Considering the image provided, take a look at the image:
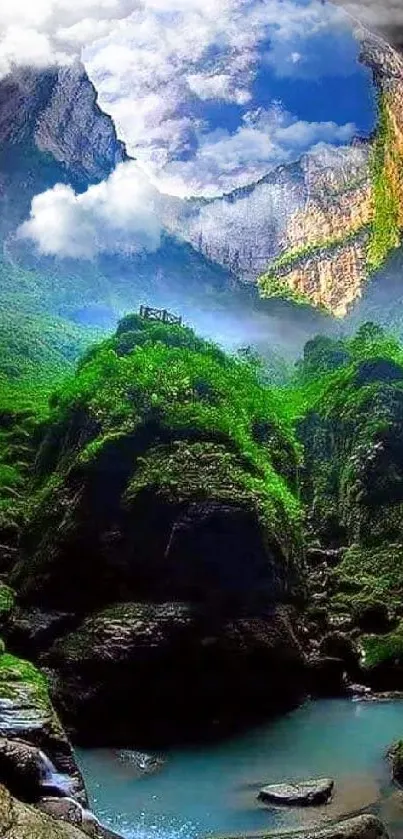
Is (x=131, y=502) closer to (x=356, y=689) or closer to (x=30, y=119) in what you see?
(x=356, y=689)

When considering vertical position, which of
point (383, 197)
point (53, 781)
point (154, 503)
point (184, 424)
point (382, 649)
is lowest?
point (53, 781)

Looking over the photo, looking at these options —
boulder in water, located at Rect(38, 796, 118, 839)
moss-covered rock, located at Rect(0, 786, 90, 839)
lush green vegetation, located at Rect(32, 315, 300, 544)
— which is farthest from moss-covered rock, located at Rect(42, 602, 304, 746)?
moss-covered rock, located at Rect(0, 786, 90, 839)

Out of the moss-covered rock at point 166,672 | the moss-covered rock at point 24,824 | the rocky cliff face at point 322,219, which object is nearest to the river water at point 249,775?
the moss-covered rock at point 166,672

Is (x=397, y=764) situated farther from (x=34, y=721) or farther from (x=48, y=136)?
(x=48, y=136)

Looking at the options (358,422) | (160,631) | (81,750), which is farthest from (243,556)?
→ (358,422)

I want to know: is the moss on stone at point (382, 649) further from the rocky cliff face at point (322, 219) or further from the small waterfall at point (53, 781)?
the rocky cliff face at point (322, 219)

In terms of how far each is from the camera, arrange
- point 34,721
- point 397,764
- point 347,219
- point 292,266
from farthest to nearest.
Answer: point 292,266 < point 347,219 < point 397,764 < point 34,721

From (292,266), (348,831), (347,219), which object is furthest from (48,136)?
(348,831)
